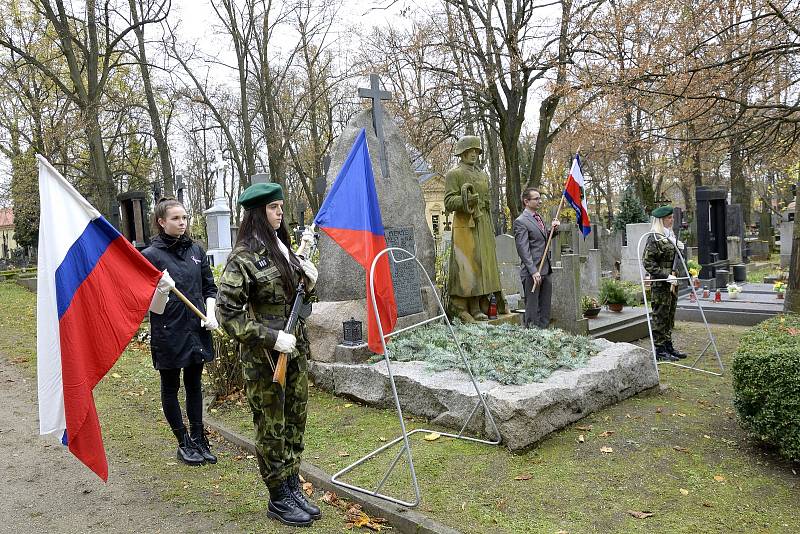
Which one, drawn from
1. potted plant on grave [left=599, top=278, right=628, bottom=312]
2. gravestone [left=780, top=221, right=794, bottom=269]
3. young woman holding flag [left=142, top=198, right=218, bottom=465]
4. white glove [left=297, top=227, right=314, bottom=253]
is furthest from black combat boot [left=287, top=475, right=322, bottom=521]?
gravestone [left=780, top=221, right=794, bottom=269]

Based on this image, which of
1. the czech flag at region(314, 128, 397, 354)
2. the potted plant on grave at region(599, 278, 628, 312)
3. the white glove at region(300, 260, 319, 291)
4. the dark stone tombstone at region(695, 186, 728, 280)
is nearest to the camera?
the white glove at region(300, 260, 319, 291)

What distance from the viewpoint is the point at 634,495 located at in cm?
370

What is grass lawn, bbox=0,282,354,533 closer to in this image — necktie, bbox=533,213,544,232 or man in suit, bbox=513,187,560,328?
man in suit, bbox=513,187,560,328

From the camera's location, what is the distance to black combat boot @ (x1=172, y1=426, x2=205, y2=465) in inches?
185

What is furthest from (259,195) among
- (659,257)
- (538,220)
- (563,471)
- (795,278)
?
(795,278)

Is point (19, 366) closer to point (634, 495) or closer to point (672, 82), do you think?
point (634, 495)

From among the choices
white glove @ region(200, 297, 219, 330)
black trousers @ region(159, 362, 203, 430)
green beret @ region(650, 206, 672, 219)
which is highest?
green beret @ region(650, 206, 672, 219)

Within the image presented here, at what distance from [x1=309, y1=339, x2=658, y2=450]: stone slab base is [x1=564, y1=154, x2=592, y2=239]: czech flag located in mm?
2135

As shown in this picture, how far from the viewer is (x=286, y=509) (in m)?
3.59

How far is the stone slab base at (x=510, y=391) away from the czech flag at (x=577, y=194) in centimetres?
214

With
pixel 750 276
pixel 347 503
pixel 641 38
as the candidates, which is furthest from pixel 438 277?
pixel 750 276

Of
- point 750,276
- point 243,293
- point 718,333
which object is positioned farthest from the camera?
point 750,276

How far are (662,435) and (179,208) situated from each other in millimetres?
4173

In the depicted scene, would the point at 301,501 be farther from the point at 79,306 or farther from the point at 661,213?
the point at 661,213
